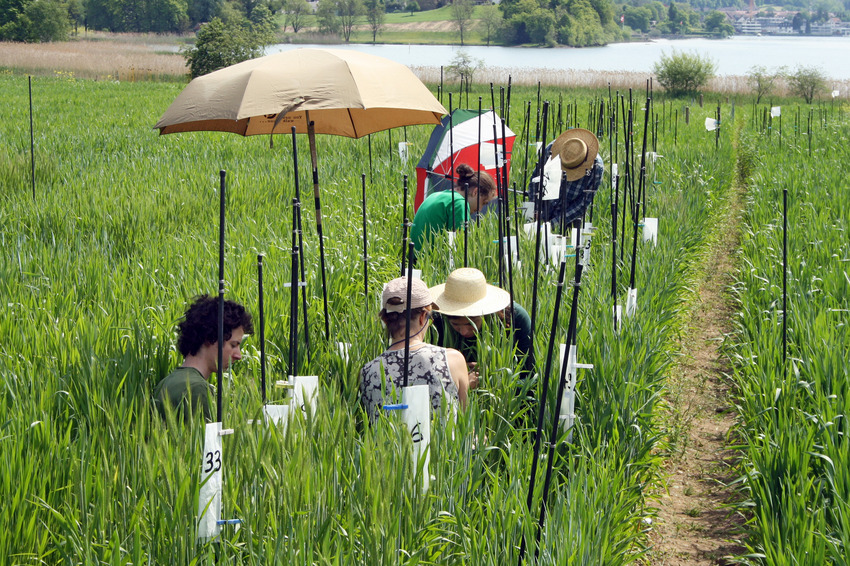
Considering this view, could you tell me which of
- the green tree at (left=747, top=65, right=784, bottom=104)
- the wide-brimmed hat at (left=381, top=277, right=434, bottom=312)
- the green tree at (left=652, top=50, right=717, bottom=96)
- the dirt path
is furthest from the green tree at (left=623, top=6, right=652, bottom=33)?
the wide-brimmed hat at (left=381, top=277, right=434, bottom=312)

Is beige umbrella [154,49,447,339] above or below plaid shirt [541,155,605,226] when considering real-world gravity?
above

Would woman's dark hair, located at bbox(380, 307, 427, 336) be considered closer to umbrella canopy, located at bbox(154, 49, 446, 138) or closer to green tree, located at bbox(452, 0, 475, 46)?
umbrella canopy, located at bbox(154, 49, 446, 138)

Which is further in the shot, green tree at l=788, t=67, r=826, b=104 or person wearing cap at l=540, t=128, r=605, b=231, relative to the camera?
green tree at l=788, t=67, r=826, b=104

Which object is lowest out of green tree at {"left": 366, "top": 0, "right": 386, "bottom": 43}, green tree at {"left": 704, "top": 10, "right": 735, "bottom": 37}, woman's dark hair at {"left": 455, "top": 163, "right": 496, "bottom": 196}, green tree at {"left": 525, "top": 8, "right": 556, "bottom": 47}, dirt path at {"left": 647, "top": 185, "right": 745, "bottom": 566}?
dirt path at {"left": 647, "top": 185, "right": 745, "bottom": 566}

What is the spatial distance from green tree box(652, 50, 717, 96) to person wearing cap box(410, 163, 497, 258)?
2966 centimetres

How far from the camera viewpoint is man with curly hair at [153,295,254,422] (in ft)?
9.46

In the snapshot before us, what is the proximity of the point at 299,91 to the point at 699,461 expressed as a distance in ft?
8.89

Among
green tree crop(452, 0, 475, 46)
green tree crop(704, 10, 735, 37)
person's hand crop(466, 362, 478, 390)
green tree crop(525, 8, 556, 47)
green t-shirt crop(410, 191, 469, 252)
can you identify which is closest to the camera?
person's hand crop(466, 362, 478, 390)

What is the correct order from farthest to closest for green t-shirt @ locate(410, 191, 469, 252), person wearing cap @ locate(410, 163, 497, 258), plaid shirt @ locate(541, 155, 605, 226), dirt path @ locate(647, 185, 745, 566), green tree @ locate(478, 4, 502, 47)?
green tree @ locate(478, 4, 502, 47) → plaid shirt @ locate(541, 155, 605, 226) → green t-shirt @ locate(410, 191, 469, 252) → person wearing cap @ locate(410, 163, 497, 258) → dirt path @ locate(647, 185, 745, 566)

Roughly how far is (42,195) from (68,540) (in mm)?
6205

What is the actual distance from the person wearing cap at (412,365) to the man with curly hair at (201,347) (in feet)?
1.79

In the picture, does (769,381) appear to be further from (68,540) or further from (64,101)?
(64,101)

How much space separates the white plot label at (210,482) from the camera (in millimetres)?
2111

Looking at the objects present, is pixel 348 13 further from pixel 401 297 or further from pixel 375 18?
pixel 401 297
